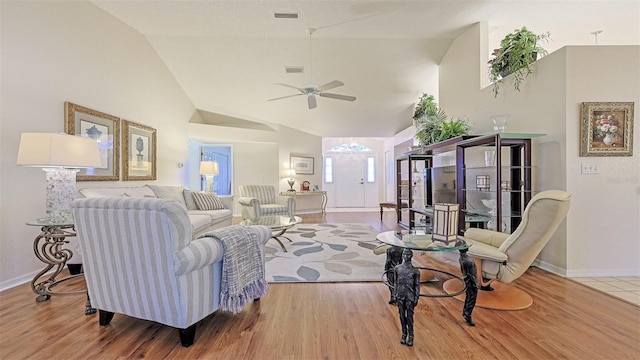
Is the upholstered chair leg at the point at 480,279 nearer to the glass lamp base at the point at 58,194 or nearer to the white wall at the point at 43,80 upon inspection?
the glass lamp base at the point at 58,194

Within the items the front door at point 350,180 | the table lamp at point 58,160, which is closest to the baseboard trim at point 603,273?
the table lamp at point 58,160

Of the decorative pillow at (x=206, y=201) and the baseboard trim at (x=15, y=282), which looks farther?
the decorative pillow at (x=206, y=201)

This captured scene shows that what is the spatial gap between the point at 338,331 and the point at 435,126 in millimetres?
3453

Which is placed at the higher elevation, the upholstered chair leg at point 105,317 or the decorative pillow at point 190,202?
the decorative pillow at point 190,202

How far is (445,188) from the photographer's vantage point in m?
4.35

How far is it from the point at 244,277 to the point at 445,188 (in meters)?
3.55

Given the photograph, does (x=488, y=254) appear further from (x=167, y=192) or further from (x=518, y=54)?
(x=167, y=192)

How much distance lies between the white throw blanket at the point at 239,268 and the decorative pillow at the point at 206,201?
2.98 m

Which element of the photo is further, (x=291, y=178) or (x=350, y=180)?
(x=350, y=180)

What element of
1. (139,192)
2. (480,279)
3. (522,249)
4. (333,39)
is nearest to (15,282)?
(139,192)

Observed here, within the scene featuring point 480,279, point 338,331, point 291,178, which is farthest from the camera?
point 291,178

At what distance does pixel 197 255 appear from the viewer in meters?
1.58

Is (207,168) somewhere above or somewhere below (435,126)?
below

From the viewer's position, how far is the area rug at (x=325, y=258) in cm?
284
